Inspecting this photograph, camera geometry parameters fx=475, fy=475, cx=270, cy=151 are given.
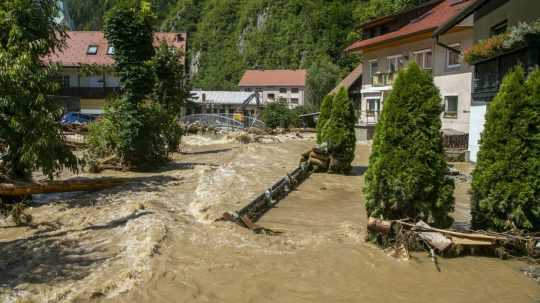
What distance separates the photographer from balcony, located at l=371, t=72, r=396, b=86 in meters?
32.4

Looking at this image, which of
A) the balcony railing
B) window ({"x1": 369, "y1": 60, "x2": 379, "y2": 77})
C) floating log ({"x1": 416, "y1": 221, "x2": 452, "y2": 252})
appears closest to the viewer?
floating log ({"x1": 416, "y1": 221, "x2": 452, "y2": 252})

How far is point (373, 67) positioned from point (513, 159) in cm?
2967

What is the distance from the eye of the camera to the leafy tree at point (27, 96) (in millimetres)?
9633

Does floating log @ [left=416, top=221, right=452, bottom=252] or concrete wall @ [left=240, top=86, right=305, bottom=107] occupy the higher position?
concrete wall @ [left=240, top=86, right=305, bottom=107]

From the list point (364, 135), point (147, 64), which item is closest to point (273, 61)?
point (364, 135)

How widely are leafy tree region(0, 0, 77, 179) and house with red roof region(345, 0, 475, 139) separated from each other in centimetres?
1524

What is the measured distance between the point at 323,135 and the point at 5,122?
8.88 m

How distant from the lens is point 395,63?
32.6m

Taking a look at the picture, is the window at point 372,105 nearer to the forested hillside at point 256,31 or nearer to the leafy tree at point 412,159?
the leafy tree at point 412,159

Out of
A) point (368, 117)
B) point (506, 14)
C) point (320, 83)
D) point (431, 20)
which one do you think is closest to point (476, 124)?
point (506, 14)

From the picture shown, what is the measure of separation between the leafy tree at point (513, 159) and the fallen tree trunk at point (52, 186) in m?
8.37

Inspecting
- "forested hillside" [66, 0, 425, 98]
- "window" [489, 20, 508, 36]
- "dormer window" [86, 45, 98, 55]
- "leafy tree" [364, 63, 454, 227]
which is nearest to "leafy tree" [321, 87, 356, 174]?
"window" [489, 20, 508, 36]

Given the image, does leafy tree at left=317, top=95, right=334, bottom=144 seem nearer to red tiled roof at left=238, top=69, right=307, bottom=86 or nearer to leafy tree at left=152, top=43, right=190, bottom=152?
leafy tree at left=152, top=43, right=190, bottom=152

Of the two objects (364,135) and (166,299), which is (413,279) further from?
(364,135)
